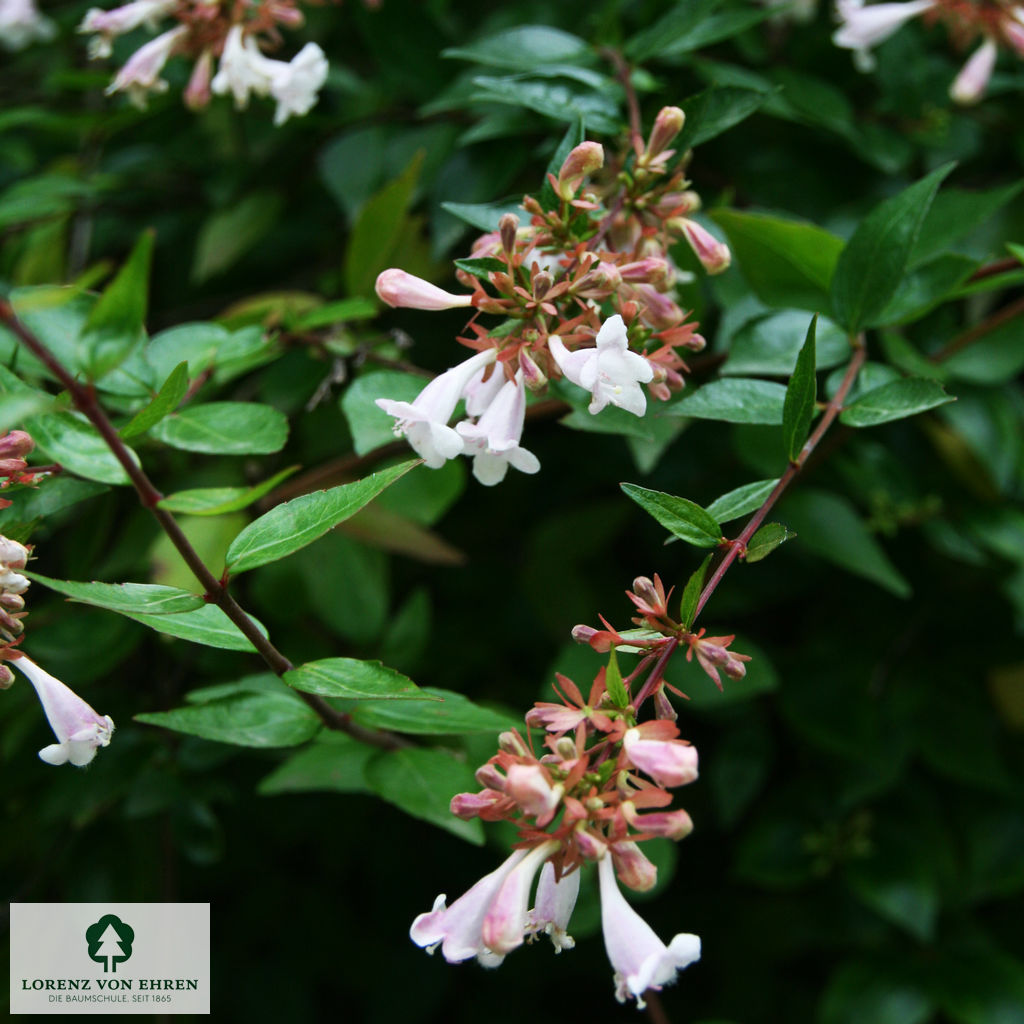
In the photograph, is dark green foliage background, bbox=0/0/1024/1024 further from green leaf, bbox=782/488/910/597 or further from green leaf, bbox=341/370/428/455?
green leaf, bbox=341/370/428/455

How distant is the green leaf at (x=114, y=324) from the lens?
1.93 feet

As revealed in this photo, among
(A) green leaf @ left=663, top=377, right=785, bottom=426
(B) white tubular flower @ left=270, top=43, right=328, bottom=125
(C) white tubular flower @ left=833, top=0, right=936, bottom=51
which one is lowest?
(A) green leaf @ left=663, top=377, right=785, bottom=426

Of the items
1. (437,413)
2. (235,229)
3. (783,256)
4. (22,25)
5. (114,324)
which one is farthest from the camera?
(22,25)

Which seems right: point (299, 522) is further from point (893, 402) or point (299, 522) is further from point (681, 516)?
point (893, 402)

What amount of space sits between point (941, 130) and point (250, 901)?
1895 mm

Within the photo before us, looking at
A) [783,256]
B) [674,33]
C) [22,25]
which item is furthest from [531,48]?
[22,25]

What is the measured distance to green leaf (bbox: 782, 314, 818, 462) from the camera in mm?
766

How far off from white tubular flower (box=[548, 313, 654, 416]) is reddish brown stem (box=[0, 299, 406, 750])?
0.32m

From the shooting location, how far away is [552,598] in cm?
163

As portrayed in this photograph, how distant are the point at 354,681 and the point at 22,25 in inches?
72.8

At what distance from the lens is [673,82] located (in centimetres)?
140

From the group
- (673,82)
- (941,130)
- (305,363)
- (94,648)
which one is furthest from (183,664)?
(941,130)

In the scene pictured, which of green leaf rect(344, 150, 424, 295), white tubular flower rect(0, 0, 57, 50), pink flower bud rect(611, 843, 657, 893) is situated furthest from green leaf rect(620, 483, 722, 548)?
white tubular flower rect(0, 0, 57, 50)

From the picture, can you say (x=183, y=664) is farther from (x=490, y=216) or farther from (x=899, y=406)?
(x=899, y=406)
